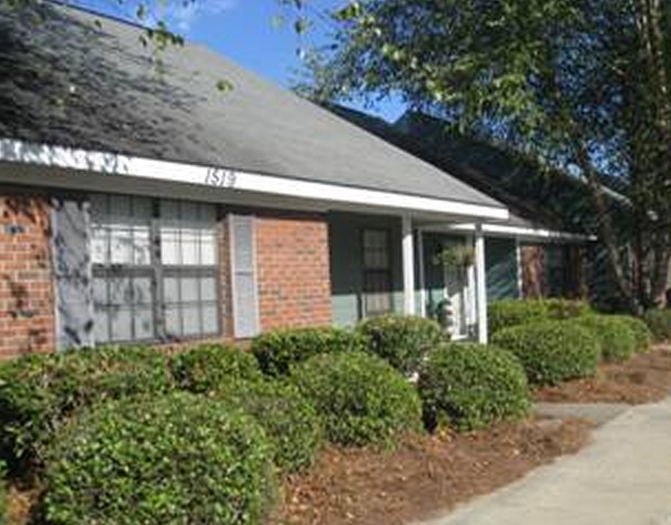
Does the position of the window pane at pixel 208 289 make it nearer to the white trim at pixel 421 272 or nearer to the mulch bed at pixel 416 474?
the mulch bed at pixel 416 474

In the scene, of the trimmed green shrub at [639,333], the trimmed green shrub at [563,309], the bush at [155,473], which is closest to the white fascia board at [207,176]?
the bush at [155,473]

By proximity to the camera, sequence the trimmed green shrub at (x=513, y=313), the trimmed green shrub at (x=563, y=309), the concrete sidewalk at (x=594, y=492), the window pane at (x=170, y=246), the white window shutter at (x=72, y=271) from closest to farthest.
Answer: the concrete sidewalk at (x=594, y=492) → the white window shutter at (x=72, y=271) → the window pane at (x=170, y=246) → the trimmed green shrub at (x=513, y=313) → the trimmed green shrub at (x=563, y=309)

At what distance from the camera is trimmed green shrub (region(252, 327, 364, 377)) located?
13.2m

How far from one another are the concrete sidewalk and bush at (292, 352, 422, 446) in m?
1.33


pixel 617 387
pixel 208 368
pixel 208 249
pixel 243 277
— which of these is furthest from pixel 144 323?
pixel 617 387

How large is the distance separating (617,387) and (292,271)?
4763 mm

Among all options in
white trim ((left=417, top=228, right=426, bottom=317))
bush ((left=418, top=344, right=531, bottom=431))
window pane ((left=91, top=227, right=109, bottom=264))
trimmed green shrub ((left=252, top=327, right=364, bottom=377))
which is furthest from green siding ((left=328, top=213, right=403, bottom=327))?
window pane ((left=91, top=227, right=109, bottom=264))

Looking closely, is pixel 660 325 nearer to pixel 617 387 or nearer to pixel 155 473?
pixel 617 387

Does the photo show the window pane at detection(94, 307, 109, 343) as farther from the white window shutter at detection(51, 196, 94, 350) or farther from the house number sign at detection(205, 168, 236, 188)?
the house number sign at detection(205, 168, 236, 188)

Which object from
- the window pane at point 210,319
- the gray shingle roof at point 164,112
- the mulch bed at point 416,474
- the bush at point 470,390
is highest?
the gray shingle roof at point 164,112

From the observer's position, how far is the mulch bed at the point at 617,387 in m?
15.6

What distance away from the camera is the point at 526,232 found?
28344 millimetres

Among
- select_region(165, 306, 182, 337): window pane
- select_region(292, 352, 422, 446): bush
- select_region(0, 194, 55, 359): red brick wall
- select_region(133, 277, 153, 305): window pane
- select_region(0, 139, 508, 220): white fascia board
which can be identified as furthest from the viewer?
select_region(165, 306, 182, 337): window pane

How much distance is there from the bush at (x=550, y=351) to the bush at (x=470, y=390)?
3703 millimetres
